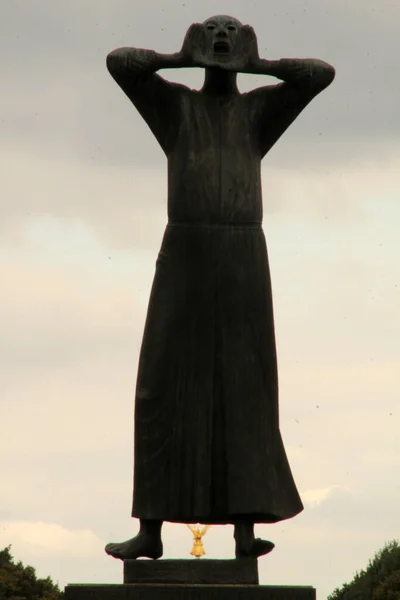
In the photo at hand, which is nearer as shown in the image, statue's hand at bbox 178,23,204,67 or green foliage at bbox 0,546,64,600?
statue's hand at bbox 178,23,204,67

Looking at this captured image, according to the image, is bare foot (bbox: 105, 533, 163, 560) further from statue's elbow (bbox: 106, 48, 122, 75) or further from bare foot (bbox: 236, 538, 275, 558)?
statue's elbow (bbox: 106, 48, 122, 75)

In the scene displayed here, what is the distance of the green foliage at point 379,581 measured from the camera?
5309 cm

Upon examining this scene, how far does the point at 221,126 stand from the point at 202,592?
3.80 metres

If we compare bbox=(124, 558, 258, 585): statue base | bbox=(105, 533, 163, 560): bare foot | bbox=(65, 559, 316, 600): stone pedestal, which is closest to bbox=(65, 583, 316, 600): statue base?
bbox=(65, 559, 316, 600): stone pedestal

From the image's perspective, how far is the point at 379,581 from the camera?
177ft

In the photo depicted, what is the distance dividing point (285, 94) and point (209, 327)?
204 cm

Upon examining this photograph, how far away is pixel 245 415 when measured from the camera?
1691 centimetres

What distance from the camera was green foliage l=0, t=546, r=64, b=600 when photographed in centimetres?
5484

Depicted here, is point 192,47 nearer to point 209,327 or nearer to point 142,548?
point 209,327

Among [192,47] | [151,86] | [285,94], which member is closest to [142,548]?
[151,86]

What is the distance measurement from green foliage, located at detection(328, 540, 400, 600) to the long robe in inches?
1433

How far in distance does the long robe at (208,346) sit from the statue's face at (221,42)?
447 millimetres

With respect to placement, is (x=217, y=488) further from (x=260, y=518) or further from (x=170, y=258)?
(x=170, y=258)

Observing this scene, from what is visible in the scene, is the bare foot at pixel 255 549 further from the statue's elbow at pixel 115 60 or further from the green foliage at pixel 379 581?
the green foliage at pixel 379 581
